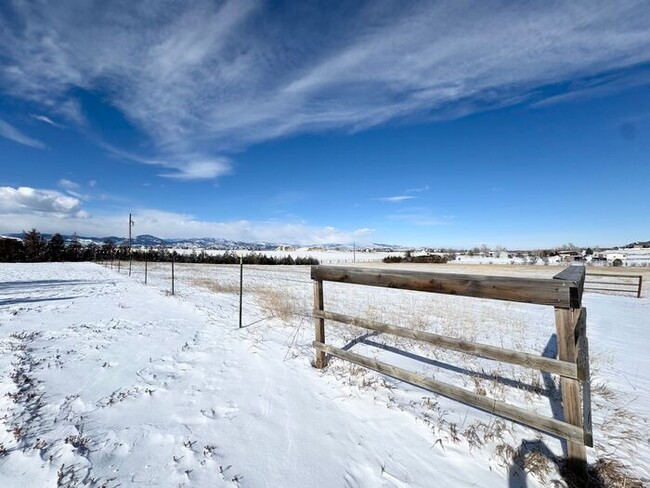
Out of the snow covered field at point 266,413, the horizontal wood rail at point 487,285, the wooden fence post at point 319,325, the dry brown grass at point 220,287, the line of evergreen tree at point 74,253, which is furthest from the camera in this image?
the line of evergreen tree at point 74,253

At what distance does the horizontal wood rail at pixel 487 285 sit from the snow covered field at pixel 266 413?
155 cm

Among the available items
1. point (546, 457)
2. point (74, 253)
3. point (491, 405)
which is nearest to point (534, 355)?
point (491, 405)

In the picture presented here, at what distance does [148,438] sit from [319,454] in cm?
176

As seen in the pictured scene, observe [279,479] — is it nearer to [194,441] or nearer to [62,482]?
[194,441]

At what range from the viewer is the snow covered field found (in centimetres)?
281

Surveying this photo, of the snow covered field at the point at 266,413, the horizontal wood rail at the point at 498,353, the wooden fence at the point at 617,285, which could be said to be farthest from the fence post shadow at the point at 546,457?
the wooden fence at the point at 617,285

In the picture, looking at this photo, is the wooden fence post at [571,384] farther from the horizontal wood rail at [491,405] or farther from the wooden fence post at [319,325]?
the wooden fence post at [319,325]

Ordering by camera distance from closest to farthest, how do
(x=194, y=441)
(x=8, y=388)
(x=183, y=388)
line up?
1. (x=194, y=441)
2. (x=8, y=388)
3. (x=183, y=388)

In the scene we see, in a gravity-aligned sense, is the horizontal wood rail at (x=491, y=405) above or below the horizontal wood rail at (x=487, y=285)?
below

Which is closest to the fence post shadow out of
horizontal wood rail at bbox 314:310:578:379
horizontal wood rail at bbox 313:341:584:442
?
horizontal wood rail at bbox 313:341:584:442

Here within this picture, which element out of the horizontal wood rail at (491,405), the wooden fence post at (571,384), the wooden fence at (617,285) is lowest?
the wooden fence at (617,285)

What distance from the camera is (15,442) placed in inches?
117

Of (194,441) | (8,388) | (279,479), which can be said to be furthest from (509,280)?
(8,388)

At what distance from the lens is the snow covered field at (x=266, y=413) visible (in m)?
2.81
